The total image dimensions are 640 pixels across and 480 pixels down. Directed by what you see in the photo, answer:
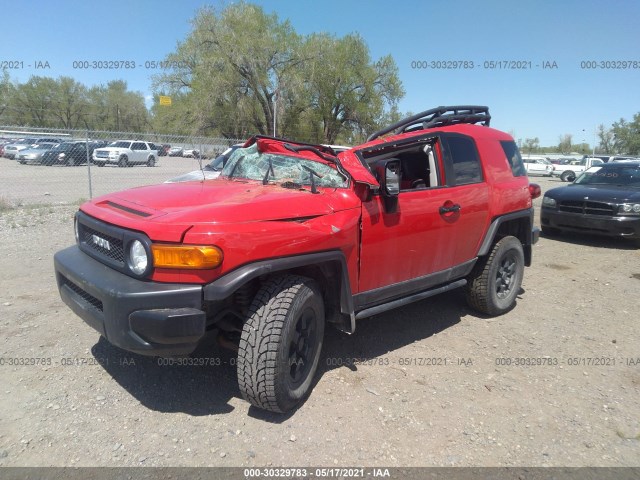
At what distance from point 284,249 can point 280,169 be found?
1353mm

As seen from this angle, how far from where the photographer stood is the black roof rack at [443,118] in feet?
16.0

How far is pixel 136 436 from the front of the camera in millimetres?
2678

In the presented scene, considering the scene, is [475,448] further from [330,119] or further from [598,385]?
[330,119]

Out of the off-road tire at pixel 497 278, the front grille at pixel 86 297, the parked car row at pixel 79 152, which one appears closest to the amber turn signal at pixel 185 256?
the front grille at pixel 86 297

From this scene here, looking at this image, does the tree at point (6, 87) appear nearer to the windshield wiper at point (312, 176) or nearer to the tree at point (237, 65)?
the tree at point (237, 65)

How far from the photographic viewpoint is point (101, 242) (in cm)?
293

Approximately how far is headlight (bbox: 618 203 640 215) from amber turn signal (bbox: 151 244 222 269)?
8268 millimetres

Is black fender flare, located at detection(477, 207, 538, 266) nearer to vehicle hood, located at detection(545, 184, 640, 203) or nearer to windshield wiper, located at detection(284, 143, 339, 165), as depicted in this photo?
windshield wiper, located at detection(284, 143, 339, 165)

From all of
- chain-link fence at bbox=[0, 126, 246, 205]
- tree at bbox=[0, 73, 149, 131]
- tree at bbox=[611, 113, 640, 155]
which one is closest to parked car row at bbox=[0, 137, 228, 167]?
chain-link fence at bbox=[0, 126, 246, 205]

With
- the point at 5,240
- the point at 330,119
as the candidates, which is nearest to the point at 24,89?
the point at 330,119

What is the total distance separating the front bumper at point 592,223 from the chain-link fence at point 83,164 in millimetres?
7331

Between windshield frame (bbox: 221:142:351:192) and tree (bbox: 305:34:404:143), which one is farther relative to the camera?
tree (bbox: 305:34:404:143)

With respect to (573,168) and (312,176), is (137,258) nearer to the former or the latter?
(312,176)

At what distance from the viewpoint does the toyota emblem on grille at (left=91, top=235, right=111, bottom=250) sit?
2.86m
